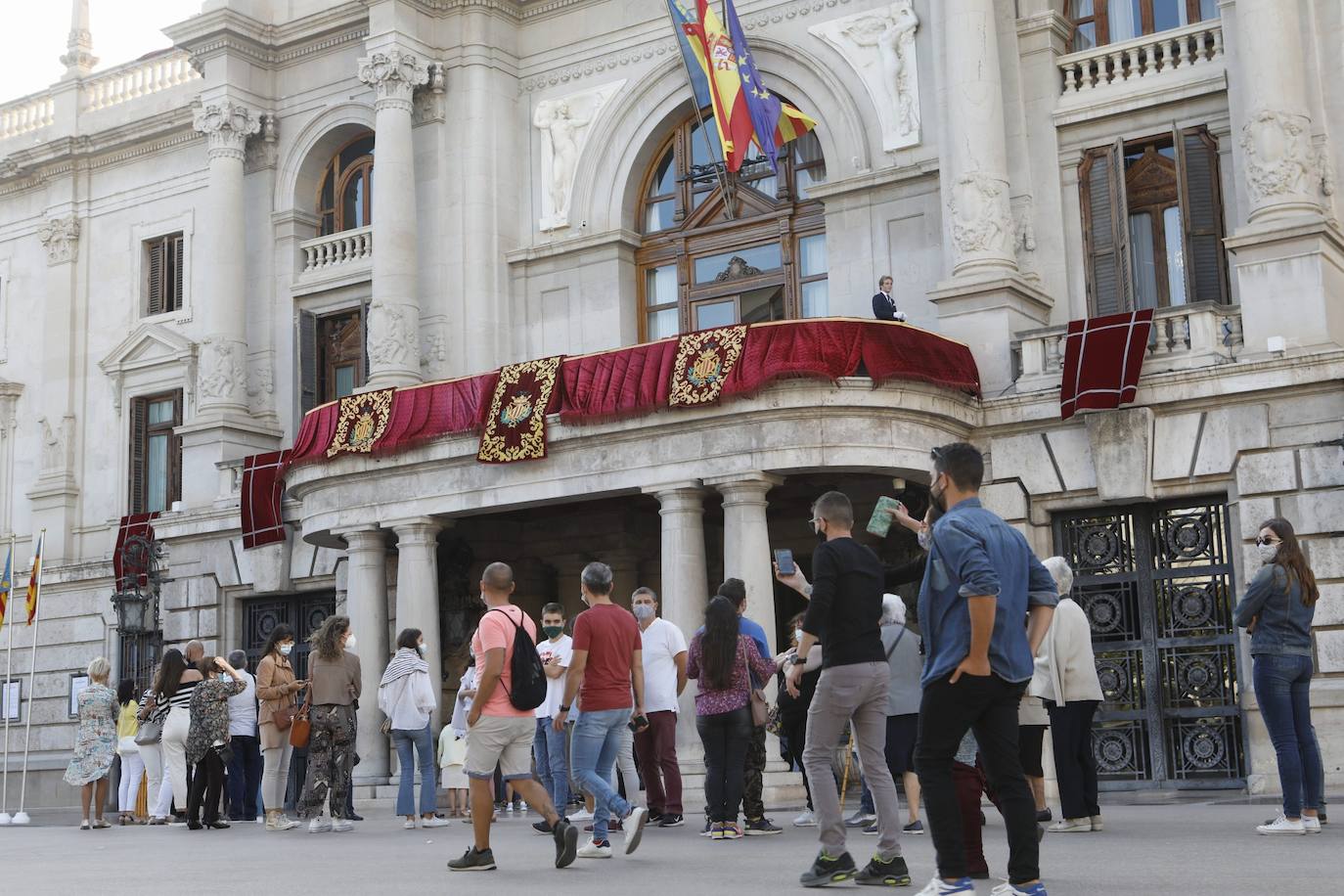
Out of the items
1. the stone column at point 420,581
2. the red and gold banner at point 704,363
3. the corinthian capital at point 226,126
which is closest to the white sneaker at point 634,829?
the red and gold banner at point 704,363

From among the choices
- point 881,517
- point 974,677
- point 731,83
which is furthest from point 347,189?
point 974,677

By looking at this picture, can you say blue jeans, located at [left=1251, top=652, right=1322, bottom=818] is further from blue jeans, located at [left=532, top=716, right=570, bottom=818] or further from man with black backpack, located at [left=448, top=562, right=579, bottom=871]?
blue jeans, located at [left=532, top=716, right=570, bottom=818]

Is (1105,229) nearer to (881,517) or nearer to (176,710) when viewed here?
(176,710)

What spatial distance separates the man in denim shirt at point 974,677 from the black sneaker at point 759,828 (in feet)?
19.7

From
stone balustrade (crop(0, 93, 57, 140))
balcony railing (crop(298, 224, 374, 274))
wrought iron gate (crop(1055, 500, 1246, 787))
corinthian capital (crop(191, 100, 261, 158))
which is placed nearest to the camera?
wrought iron gate (crop(1055, 500, 1246, 787))

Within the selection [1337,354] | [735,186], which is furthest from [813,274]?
[1337,354]

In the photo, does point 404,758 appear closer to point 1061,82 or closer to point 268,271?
point 1061,82

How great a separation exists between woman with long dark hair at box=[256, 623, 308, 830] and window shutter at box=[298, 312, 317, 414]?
1283cm

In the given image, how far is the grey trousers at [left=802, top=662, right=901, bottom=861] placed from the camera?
9.30 m

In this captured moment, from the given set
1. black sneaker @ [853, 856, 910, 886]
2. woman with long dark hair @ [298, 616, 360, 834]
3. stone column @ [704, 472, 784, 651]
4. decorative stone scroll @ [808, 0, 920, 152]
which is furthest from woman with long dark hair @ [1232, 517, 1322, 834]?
decorative stone scroll @ [808, 0, 920, 152]

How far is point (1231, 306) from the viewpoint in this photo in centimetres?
2031

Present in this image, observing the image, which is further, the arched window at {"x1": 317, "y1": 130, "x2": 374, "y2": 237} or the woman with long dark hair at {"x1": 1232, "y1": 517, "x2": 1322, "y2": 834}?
the arched window at {"x1": 317, "y1": 130, "x2": 374, "y2": 237}

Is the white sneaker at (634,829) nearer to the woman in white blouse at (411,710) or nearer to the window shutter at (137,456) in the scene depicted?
the woman in white blouse at (411,710)

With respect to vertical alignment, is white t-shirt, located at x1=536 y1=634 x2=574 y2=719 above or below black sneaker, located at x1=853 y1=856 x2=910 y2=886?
above
